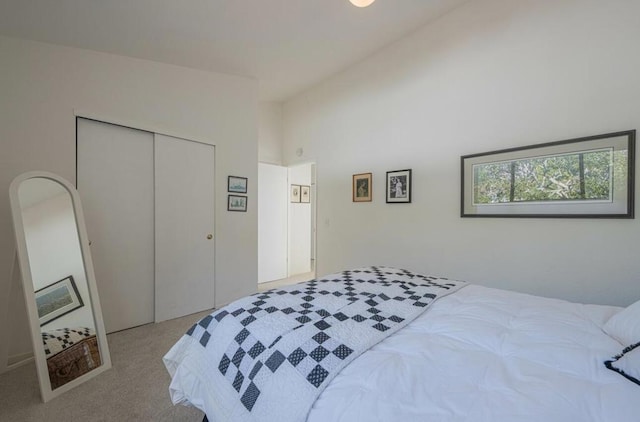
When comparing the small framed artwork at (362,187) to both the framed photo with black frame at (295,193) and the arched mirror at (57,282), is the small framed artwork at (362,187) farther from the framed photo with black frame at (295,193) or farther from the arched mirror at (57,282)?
the arched mirror at (57,282)

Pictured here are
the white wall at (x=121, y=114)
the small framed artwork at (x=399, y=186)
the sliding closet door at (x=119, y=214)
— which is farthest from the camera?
the small framed artwork at (x=399, y=186)

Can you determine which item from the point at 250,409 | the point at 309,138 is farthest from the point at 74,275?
the point at 309,138

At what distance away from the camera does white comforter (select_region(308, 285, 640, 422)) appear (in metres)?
0.68

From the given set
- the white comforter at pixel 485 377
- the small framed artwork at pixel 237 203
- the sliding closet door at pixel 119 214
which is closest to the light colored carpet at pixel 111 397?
the sliding closet door at pixel 119 214

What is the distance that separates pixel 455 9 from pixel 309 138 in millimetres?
2339

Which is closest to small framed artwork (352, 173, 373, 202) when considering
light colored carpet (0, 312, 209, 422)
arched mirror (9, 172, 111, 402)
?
light colored carpet (0, 312, 209, 422)

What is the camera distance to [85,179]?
2.40 meters

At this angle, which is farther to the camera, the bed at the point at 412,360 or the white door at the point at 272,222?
the white door at the point at 272,222

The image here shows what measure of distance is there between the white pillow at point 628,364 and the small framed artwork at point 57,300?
9.62 ft

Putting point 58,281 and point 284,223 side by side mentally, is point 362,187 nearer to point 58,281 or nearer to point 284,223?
point 284,223

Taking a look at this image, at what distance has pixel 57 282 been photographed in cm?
201

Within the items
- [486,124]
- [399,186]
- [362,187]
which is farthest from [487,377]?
[362,187]

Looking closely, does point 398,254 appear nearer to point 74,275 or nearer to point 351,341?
point 351,341

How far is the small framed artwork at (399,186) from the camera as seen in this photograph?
9.94 ft
